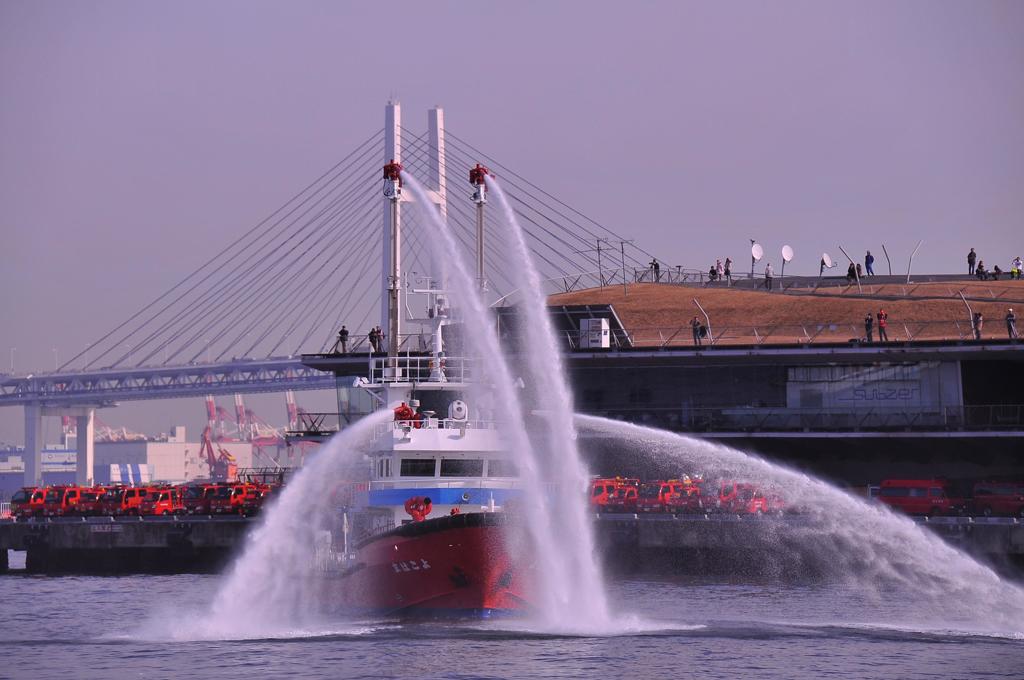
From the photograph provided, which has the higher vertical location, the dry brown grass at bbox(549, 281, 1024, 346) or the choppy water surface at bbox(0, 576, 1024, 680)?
the dry brown grass at bbox(549, 281, 1024, 346)

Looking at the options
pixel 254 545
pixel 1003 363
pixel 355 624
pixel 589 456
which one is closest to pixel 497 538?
pixel 355 624


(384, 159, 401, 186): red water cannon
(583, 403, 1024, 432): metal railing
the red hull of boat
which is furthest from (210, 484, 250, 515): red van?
the red hull of boat

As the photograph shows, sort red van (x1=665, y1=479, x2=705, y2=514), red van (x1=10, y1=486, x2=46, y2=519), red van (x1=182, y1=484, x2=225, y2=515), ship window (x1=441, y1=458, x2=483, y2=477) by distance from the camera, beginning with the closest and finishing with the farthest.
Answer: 1. ship window (x1=441, y1=458, x2=483, y2=477)
2. red van (x1=665, y1=479, x2=705, y2=514)
3. red van (x1=182, y1=484, x2=225, y2=515)
4. red van (x1=10, y1=486, x2=46, y2=519)

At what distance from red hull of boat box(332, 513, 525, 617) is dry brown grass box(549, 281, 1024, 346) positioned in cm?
4741

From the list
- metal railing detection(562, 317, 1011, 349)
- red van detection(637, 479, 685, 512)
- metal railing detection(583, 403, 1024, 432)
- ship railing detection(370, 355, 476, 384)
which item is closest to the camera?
ship railing detection(370, 355, 476, 384)

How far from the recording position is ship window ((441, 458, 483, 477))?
52688mm

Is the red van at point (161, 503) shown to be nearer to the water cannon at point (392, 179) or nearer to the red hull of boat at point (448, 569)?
the water cannon at point (392, 179)

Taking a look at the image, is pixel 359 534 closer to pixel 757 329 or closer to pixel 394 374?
pixel 394 374

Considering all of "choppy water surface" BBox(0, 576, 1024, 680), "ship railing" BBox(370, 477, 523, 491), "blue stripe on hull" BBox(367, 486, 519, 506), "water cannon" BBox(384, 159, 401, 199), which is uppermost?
"water cannon" BBox(384, 159, 401, 199)

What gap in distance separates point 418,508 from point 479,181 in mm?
13269

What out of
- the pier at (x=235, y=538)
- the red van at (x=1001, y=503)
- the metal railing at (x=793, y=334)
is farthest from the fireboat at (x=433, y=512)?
the metal railing at (x=793, y=334)

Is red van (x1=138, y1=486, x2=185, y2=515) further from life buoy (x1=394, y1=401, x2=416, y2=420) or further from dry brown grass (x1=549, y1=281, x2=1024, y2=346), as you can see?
life buoy (x1=394, y1=401, x2=416, y2=420)

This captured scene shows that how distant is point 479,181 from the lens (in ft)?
189

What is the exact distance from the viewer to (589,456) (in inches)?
3445
